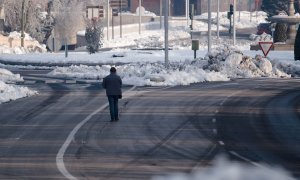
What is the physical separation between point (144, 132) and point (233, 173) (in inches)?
425

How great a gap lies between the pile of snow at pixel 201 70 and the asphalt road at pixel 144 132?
182 inches

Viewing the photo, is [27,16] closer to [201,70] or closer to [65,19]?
[65,19]

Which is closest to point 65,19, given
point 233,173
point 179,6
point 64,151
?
point 179,6

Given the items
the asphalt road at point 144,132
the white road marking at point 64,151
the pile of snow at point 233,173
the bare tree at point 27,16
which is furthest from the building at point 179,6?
the pile of snow at point 233,173

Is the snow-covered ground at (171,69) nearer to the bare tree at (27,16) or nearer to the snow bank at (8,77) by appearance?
the snow bank at (8,77)

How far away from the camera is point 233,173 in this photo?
536 inches

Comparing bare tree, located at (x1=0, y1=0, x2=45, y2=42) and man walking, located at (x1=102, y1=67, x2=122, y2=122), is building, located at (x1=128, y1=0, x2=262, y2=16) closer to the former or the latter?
bare tree, located at (x1=0, y1=0, x2=45, y2=42)

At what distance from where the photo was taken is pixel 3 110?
102 feet

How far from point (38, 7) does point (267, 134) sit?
79977 mm

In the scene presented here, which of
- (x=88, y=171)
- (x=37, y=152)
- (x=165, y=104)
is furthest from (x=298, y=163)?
(x=165, y=104)

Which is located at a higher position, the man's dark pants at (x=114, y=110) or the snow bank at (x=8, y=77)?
the man's dark pants at (x=114, y=110)

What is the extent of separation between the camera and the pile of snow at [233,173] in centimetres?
1309

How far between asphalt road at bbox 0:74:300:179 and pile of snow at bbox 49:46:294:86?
4.62 metres

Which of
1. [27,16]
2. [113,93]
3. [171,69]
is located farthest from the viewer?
[27,16]
